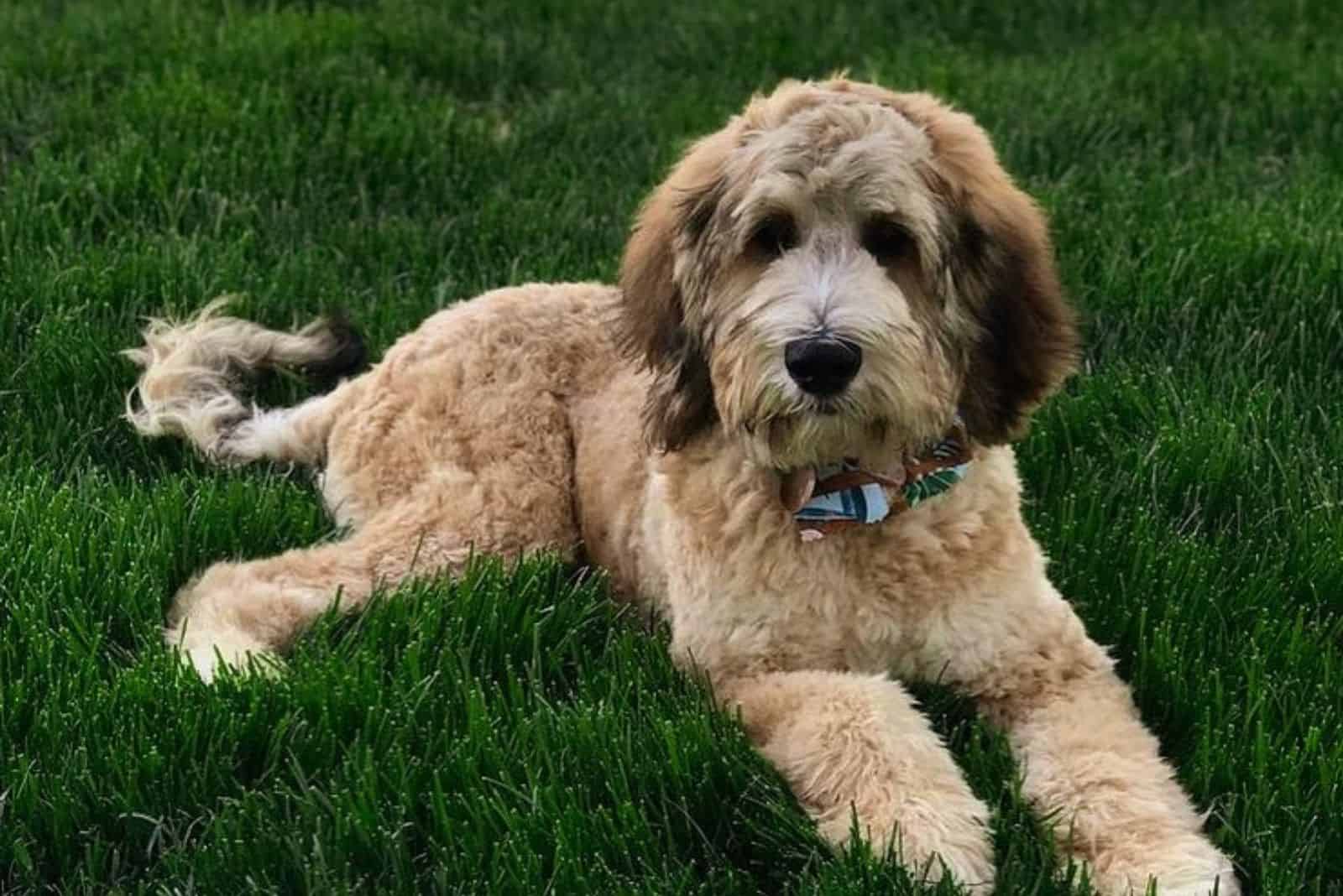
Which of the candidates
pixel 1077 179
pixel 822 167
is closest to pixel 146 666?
pixel 822 167

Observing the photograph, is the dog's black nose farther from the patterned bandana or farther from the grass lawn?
the grass lawn

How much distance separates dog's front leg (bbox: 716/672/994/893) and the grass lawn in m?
0.07

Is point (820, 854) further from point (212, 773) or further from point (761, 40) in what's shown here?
point (761, 40)

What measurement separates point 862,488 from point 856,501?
0.09 ft

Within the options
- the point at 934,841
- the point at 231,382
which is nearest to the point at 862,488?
the point at 934,841

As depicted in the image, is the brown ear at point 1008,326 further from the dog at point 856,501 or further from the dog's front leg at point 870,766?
the dog's front leg at point 870,766

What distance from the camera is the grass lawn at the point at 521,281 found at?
2998 mm

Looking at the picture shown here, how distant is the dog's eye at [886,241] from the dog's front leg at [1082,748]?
2.33ft

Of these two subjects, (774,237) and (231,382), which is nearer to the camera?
(774,237)

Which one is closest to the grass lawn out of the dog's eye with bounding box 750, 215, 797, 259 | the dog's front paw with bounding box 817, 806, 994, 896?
the dog's front paw with bounding box 817, 806, 994, 896

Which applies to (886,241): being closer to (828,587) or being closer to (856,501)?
(856,501)

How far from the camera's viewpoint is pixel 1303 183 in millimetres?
6109

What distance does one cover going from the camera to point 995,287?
3.38 metres

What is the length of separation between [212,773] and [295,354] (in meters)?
2.03
